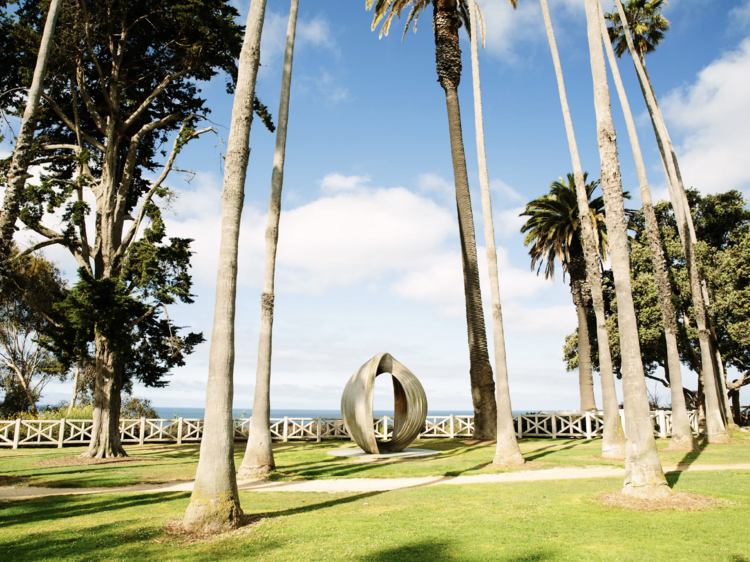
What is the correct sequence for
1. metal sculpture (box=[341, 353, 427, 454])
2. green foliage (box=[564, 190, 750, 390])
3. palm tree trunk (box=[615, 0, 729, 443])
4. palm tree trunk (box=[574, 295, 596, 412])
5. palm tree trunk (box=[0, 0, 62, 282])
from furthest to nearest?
palm tree trunk (box=[574, 295, 596, 412])
green foliage (box=[564, 190, 750, 390])
palm tree trunk (box=[615, 0, 729, 443])
metal sculpture (box=[341, 353, 427, 454])
palm tree trunk (box=[0, 0, 62, 282])

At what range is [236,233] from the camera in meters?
9.66

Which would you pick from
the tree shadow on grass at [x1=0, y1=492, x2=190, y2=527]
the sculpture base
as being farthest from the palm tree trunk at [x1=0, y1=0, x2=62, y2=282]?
the sculpture base

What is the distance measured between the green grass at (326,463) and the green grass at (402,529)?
11.5 ft

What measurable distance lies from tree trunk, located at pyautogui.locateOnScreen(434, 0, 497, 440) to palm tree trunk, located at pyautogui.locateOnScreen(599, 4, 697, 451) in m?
7.28

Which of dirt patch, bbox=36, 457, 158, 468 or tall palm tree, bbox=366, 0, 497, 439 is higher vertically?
tall palm tree, bbox=366, 0, 497, 439

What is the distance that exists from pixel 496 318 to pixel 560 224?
1925 cm

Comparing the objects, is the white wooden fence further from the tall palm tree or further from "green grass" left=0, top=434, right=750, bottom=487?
the tall palm tree

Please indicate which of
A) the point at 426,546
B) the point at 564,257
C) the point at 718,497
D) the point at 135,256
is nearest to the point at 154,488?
the point at 426,546

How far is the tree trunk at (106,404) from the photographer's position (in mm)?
20000

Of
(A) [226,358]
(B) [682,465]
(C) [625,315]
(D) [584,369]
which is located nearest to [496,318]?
(C) [625,315]

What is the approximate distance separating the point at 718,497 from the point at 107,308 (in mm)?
19349

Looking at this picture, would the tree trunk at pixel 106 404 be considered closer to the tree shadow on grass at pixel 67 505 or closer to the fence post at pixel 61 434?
the fence post at pixel 61 434

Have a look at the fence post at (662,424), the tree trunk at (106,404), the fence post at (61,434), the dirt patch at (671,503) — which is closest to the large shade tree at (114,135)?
the tree trunk at (106,404)

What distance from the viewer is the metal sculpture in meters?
19.4
